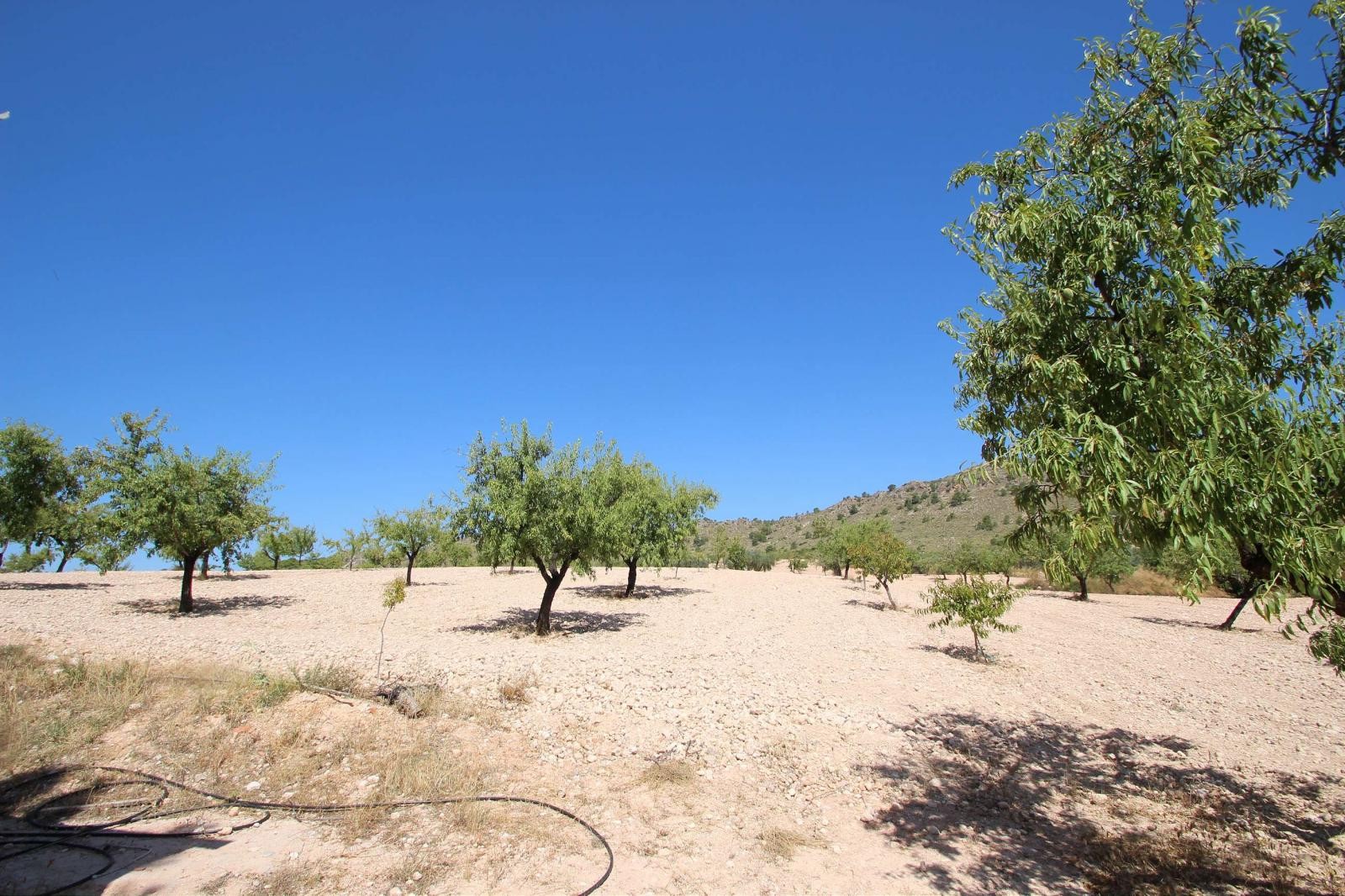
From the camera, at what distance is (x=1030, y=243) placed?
20.1ft

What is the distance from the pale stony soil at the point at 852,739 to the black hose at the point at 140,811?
437 mm

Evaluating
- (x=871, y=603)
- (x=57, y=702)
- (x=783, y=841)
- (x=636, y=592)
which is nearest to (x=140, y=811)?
(x=57, y=702)

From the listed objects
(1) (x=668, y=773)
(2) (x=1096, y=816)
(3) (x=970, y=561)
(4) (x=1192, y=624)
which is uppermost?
(3) (x=970, y=561)

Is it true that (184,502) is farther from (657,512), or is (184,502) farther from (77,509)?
(657,512)

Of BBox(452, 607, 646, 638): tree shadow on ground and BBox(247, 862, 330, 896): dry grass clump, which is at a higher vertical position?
BBox(452, 607, 646, 638): tree shadow on ground

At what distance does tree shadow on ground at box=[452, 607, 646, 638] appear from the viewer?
2097cm

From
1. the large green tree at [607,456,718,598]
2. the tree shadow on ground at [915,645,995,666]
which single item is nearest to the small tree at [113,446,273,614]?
the large green tree at [607,456,718,598]

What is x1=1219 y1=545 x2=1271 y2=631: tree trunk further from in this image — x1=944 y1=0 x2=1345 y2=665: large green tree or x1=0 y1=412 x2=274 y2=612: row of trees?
x1=0 y1=412 x2=274 y2=612: row of trees

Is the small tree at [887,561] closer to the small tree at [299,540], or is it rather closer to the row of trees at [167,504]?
the row of trees at [167,504]

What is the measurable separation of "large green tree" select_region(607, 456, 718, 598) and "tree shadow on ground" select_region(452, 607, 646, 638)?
264cm

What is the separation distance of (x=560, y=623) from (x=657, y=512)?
7985 millimetres

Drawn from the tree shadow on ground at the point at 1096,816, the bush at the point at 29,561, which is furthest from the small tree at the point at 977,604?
the bush at the point at 29,561

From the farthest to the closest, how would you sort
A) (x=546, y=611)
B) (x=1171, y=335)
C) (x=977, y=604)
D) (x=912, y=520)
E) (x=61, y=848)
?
(x=912, y=520)
(x=546, y=611)
(x=977, y=604)
(x=61, y=848)
(x=1171, y=335)

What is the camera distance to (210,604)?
82.7 ft
